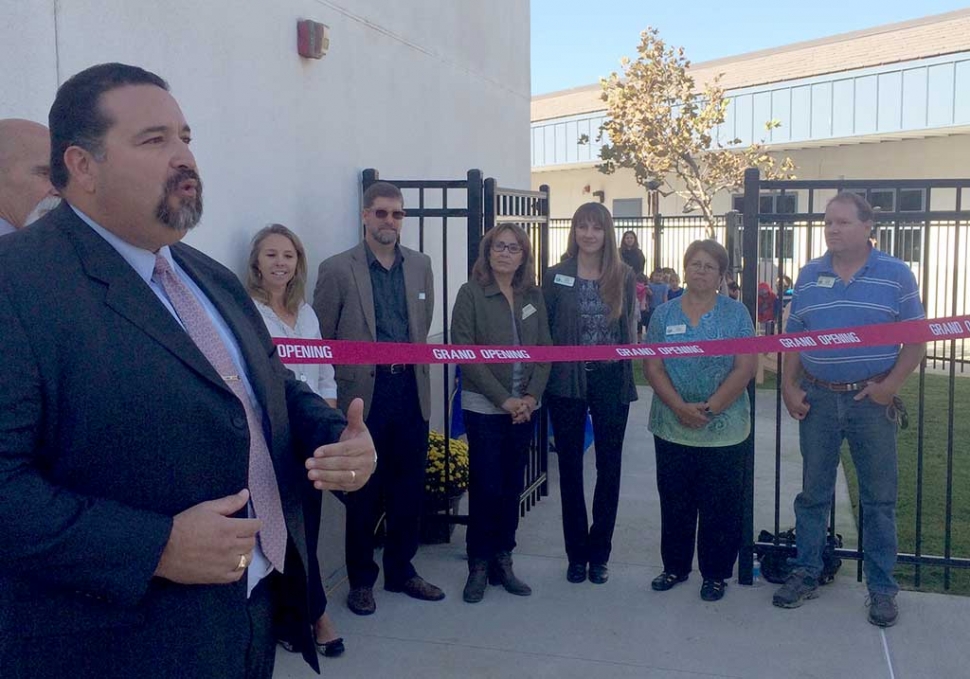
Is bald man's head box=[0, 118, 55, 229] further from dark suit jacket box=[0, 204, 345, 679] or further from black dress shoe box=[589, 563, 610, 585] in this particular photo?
black dress shoe box=[589, 563, 610, 585]

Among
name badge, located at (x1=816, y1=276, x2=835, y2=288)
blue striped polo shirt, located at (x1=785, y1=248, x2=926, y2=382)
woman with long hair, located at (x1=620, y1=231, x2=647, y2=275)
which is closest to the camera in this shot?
blue striped polo shirt, located at (x1=785, y1=248, x2=926, y2=382)

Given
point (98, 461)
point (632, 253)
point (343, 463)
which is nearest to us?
point (98, 461)

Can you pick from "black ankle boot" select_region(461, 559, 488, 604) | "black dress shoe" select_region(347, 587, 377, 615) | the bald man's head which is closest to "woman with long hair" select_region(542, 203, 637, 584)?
"black ankle boot" select_region(461, 559, 488, 604)

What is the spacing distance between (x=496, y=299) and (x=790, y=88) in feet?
77.0

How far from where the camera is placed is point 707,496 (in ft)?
17.5

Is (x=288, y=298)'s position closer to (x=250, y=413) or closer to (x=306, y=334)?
(x=306, y=334)

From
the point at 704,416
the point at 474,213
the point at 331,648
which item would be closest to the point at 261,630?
the point at 331,648

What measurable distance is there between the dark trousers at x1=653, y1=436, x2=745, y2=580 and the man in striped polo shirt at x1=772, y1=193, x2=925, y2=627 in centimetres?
40

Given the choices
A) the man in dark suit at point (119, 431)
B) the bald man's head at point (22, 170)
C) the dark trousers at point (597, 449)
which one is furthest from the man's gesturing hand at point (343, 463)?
the dark trousers at point (597, 449)

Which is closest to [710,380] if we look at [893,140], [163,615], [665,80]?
[163,615]

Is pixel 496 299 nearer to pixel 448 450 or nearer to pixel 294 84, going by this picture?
pixel 448 450

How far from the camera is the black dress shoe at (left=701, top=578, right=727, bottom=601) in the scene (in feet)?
17.6

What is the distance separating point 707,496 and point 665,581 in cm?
57

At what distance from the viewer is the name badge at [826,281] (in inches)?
198
